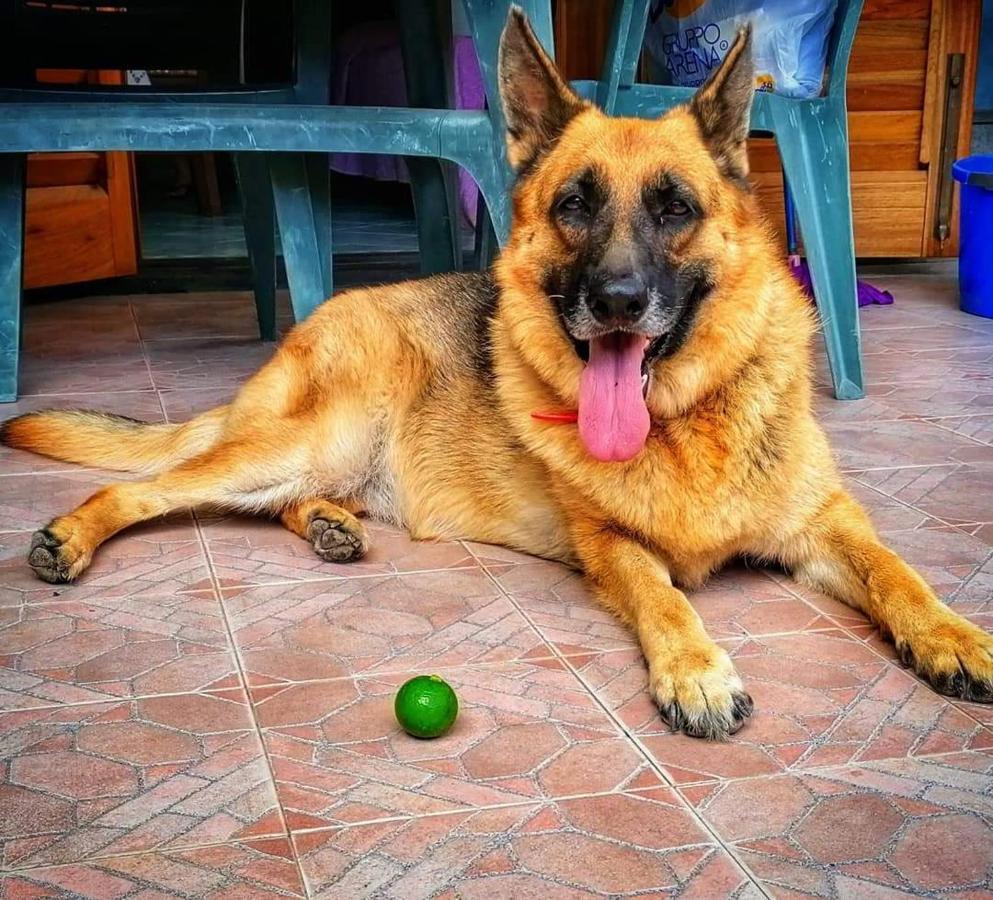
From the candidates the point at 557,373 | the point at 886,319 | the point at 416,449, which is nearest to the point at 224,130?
the point at 416,449

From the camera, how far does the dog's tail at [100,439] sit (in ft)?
11.8

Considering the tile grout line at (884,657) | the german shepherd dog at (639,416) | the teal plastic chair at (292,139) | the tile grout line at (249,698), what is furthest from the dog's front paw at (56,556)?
the tile grout line at (884,657)

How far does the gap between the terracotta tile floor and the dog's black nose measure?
2.15 ft

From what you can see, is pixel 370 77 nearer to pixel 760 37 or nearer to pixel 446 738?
pixel 760 37

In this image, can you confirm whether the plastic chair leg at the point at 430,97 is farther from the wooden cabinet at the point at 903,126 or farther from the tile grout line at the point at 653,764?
the tile grout line at the point at 653,764

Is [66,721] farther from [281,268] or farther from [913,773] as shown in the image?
[281,268]

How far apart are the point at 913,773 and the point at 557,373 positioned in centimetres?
127

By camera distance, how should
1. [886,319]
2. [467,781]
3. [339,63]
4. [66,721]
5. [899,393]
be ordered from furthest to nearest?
[339,63]
[886,319]
[899,393]
[66,721]
[467,781]

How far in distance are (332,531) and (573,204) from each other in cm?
100

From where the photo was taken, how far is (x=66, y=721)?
7.18 ft

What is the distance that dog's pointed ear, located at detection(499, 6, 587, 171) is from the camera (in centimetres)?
291

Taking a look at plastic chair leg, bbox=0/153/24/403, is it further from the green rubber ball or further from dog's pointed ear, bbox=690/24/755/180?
the green rubber ball

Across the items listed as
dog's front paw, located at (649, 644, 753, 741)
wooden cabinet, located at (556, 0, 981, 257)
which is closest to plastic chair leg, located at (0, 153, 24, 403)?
dog's front paw, located at (649, 644, 753, 741)

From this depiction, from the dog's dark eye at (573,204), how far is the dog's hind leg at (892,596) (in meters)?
0.87
